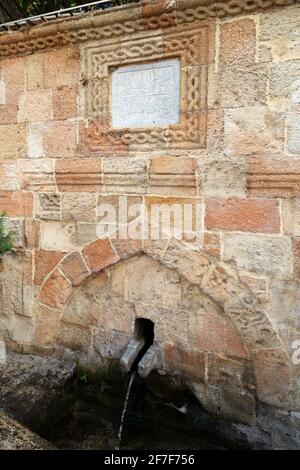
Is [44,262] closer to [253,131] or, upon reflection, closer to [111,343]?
[111,343]

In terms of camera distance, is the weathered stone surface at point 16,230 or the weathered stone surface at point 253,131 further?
the weathered stone surface at point 16,230

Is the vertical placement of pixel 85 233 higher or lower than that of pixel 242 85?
lower

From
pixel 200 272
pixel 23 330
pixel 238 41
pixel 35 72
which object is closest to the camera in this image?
pixel 238 41

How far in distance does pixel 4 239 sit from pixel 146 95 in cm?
161

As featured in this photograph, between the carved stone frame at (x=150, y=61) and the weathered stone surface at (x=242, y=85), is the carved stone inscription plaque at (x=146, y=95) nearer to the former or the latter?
the carved stone frame at (x=150, y=61)

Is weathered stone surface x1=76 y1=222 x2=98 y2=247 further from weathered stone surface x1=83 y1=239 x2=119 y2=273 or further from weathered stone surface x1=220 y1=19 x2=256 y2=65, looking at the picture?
weathered stone surface x1=220 y1=19 x2=256 y2=65

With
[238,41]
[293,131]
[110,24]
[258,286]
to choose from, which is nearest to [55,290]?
[258,286]

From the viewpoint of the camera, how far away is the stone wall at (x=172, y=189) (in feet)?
7.73

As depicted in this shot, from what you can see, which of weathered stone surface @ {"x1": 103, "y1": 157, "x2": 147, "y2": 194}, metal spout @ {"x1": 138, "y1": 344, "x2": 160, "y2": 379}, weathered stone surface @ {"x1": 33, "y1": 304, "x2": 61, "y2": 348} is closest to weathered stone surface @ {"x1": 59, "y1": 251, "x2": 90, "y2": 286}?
weathered stone surface @ {"x1": 33, "y1": 304, "x2": 61, "y2": 348}

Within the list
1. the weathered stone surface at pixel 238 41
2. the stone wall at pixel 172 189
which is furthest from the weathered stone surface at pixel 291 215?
the weathered stone surface at pixel 238 41

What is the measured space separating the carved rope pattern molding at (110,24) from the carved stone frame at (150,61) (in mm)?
66

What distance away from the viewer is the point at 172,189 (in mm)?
2662

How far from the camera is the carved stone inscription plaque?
2617 millimetres

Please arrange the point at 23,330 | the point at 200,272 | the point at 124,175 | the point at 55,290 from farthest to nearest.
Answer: the point at 23,330 < the point at 55,290 < the point at 124,175 < the point at 200,272
